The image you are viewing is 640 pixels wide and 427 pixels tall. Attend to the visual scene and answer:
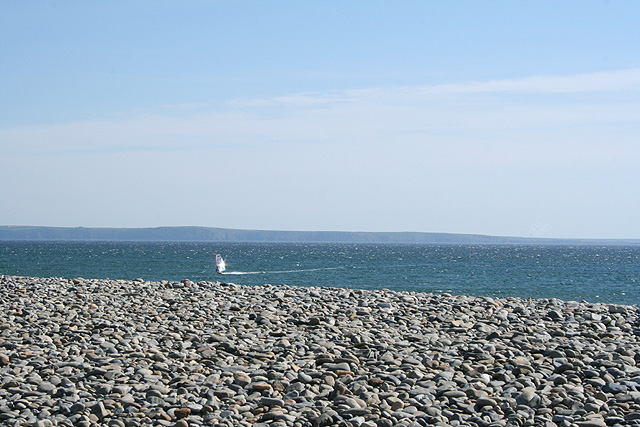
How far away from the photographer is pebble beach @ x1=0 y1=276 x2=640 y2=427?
909 cm

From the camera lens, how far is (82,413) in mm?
9078

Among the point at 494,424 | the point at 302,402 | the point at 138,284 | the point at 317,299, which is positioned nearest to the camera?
the point at 494,424

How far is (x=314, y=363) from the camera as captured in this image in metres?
11.5

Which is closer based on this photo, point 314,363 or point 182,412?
point 182,412

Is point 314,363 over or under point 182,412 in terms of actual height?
over

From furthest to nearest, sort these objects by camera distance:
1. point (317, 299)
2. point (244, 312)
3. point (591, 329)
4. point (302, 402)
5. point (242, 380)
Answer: point (317, 299), point (244, 312), point (591, 329), point (242, 380), point (302, 402)

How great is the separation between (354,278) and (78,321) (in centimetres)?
3889

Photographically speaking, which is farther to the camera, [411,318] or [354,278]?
[354,278]

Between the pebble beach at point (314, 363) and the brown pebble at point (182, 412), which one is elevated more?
the pebble beach at point (314, 363)

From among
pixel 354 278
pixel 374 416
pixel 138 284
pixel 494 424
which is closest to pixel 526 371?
pixel 494 424

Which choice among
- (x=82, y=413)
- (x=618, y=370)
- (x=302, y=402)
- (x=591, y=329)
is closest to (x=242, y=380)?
(x=302, y=402)

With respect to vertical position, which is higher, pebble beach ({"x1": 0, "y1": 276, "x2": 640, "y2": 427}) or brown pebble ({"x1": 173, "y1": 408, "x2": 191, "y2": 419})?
pebble beach ({"x1": 0, "y1": 276, "x2": 640, "y2": 427})

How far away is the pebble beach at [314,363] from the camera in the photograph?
9086 mm

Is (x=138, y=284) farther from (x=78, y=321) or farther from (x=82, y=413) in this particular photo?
(x=82, y=413)
